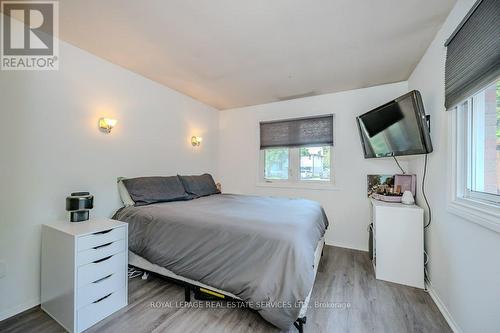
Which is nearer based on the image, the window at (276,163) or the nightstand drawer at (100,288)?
the nightstand drawer at (100,288)

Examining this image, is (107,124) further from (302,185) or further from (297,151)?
(302,185)

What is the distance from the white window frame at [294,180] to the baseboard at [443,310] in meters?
1.61

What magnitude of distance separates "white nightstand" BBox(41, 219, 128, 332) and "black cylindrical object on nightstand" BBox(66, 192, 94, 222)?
78mm

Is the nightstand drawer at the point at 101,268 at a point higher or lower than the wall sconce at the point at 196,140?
lower

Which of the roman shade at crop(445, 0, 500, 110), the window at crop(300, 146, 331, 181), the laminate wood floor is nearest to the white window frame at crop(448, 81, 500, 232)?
the roman shade at crop(445, 0, 500, 110)

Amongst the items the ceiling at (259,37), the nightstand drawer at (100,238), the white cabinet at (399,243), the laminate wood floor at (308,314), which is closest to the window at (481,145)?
the white cabinet at (399,243)

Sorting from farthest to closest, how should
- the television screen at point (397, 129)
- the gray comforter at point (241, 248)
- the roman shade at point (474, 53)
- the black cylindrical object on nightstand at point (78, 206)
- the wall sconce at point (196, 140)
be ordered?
1. the wall sconce at point (196, 140)
2. the television screen at point (397, 129)
3. the black cylindrical object on nightstand at point (78, 206)
4. the gray comforter at point (241, 248)
5. the roman shade at point (474, 53)

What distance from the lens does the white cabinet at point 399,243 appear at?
2.11 meters

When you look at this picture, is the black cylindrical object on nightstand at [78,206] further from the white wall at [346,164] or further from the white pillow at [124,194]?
the white wall at [346,164]

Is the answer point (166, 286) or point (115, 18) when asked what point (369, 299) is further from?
point (115, 18)

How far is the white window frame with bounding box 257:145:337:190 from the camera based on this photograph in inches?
133

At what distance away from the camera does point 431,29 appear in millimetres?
1830

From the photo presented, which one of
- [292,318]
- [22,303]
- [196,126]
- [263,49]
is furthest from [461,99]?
[22,303]

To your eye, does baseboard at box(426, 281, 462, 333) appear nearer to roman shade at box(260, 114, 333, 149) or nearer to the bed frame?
the bed frame
